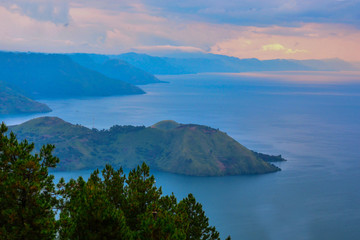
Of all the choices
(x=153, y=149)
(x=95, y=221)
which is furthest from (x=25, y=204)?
(x=153, y=149)

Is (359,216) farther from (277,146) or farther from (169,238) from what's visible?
(169,238)

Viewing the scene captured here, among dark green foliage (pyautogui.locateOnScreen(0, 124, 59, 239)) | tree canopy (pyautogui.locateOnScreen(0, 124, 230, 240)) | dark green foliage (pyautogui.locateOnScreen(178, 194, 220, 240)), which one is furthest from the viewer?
dark green foliage (pyautogui.locateOnScreen(178, 194, 220, 240))

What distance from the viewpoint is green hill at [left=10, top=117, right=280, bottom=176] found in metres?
118

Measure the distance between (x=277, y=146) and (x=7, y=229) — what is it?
13506cm

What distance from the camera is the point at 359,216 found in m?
84.2

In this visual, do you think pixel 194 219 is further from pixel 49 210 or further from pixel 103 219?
pixel 49 210

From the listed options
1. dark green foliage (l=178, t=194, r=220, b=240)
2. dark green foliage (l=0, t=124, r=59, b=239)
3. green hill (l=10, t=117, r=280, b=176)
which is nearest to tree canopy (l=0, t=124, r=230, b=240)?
dark green foliage (l=0, t=124, r=59, b=239)

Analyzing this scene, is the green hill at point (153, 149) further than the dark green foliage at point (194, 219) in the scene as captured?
Yes

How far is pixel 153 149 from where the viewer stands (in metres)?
127

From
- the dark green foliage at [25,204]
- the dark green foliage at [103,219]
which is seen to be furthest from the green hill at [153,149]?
the dark green foliage at [25,204]

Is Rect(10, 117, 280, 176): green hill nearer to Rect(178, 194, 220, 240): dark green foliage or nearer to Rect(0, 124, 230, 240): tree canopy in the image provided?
Rect(178, 194, 220, 240): dark green foliage

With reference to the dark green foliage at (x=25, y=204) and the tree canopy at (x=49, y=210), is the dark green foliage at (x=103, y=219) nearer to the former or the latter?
the tree canopy at (x=49, y=210)

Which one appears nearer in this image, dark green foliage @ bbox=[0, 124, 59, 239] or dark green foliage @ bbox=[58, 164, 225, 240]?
dark green foliage @ bbox=[0, 124, 59, 239]

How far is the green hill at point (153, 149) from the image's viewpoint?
118 metres
